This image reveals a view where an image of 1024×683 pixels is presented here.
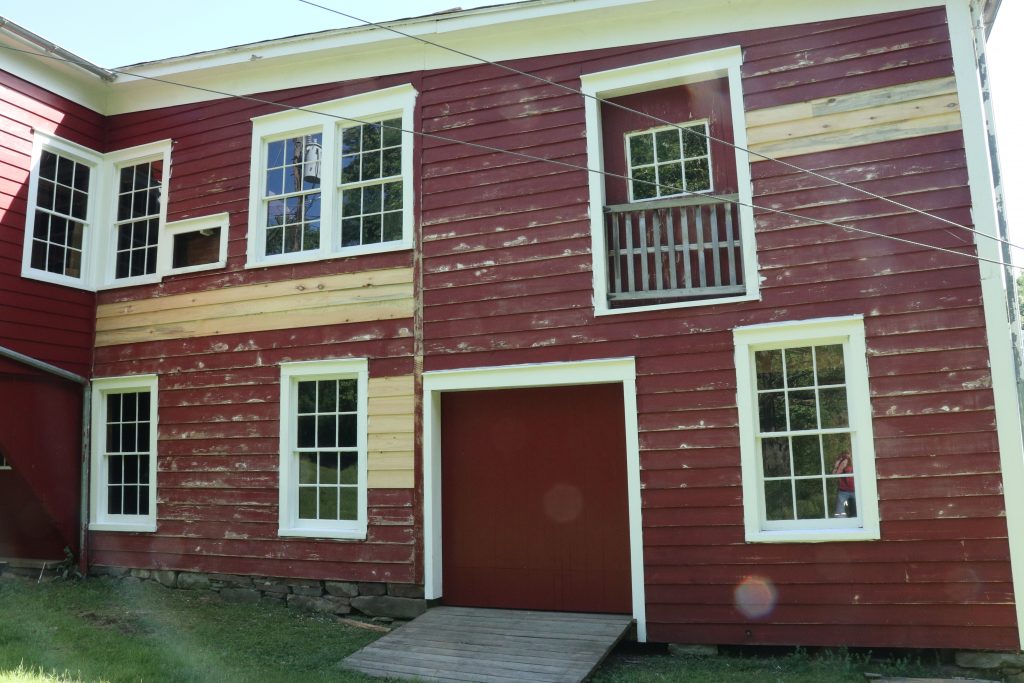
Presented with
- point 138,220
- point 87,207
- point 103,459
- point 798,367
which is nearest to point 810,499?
point 798,367

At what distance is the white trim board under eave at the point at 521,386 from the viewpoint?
25.6 feet

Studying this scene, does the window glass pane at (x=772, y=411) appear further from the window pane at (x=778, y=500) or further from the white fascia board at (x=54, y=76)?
the white fascia board at (x=54, y=76)

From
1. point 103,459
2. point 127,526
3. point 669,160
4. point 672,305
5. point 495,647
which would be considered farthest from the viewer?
point 103,459

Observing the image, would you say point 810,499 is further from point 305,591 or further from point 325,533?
point 305,591

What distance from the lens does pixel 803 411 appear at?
754 centimetres

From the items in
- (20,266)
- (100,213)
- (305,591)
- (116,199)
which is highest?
(116,199)

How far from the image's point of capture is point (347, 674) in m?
6.66

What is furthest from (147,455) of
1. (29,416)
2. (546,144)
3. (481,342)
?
(546,144)

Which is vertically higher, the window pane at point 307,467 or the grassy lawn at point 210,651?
the window pane at point 307,467

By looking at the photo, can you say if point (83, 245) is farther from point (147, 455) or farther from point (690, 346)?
point (690, 346)

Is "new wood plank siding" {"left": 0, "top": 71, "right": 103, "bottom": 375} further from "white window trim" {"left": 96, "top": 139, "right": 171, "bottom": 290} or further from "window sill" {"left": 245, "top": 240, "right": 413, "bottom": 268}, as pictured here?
"window sill" {"left": 245, "top": 240, "right": 413, "bottom": 268}

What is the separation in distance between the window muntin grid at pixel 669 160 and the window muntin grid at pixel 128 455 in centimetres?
671

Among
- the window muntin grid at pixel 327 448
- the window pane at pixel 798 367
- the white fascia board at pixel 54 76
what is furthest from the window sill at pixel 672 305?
the white fascia board at pixel 54 76

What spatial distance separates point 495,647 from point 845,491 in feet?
11.2
